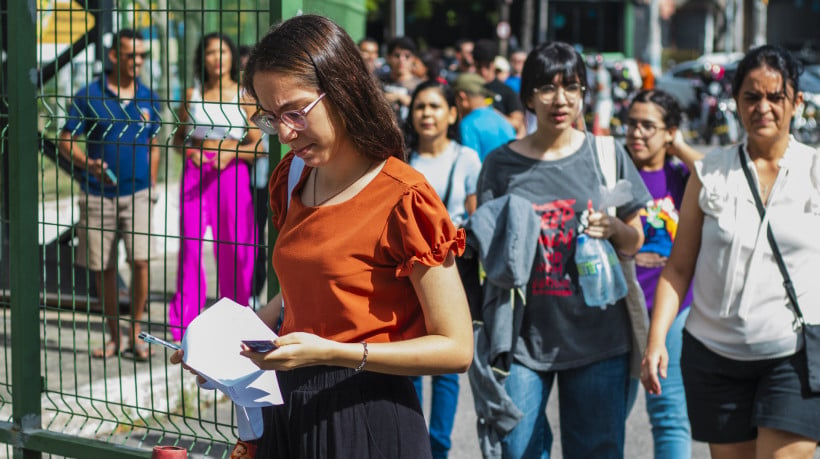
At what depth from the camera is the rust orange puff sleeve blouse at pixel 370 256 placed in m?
2.45

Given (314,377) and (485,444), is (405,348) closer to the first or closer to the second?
(314,377)

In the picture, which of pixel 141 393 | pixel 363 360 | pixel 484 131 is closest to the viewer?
pixel 363 360

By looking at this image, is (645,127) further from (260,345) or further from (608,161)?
(260,345)

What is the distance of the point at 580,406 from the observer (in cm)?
399

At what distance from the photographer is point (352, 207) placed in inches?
99.3

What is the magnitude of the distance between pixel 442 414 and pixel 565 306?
1.41 metres

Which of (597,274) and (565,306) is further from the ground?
(597,274)

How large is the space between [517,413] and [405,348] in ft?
5.29

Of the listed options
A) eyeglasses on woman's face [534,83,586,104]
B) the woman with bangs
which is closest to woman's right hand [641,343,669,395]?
the woman with bangs

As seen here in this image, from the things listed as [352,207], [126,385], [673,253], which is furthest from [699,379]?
[126,385]

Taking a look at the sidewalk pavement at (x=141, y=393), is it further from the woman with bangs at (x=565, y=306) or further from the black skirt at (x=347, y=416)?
the black skirt at (x=347, y=416)

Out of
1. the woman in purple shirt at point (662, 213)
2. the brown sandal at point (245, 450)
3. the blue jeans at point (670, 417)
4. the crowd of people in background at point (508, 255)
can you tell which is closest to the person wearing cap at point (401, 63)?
the crowd of people in background at point (508, 255)

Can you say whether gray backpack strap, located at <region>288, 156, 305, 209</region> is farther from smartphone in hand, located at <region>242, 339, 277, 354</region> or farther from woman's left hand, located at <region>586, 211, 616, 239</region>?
woman's left hand, located at <region>586, 211, 616, 239</region>

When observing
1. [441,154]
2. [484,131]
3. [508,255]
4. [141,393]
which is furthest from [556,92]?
[484,131]
